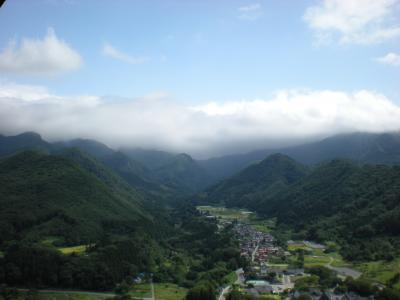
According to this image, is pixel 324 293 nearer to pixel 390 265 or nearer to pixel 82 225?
pixel 390 265

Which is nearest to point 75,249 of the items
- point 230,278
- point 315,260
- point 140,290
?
point 140,290

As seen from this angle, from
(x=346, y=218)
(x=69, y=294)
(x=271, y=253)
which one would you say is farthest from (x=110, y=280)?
(x=346, y=218)

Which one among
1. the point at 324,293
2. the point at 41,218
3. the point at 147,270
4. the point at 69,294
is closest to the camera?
the point at 324,293

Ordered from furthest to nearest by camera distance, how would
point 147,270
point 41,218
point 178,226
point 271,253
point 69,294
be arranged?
point 178,226 < point 41,218 < point 271,253 < point 147,270 < point 69,294

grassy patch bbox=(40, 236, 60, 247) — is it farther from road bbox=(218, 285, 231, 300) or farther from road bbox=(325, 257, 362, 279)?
road bbox=(325, 257, 362, 279)

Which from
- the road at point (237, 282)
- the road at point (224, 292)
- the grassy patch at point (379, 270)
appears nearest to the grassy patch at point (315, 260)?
the grassy patch at point (379, 270)

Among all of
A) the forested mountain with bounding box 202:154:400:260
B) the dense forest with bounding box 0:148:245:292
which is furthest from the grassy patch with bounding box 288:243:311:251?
the dense forest with bounding box 0:148:245:292

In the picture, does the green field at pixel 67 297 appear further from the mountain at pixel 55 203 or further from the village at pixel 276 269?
the mountain at pixel 55 203
